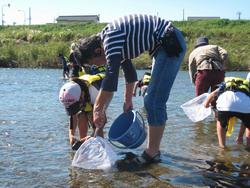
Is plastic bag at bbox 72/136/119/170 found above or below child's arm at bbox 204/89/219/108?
below

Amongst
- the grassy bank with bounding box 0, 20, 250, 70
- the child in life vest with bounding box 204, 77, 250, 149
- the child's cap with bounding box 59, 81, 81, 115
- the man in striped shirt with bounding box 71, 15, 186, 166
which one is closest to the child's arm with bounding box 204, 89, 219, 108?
the child in life vest with bounding box 204, 77, 250, 149

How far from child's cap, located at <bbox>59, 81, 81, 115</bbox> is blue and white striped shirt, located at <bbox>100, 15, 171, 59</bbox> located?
85cm

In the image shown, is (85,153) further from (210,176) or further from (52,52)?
(52,52)

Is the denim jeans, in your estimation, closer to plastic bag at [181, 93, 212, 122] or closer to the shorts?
the shorts

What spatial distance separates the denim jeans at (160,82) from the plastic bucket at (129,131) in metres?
0.24

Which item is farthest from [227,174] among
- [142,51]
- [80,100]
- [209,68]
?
[209,68]

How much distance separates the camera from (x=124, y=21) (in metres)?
4.91

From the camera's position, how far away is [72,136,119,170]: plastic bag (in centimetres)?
514

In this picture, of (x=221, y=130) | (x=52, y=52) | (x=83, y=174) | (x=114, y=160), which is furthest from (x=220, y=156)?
(x=52, y=52)

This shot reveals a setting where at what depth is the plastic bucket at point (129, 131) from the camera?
17.9 ft

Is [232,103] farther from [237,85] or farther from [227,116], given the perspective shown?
[237,85]

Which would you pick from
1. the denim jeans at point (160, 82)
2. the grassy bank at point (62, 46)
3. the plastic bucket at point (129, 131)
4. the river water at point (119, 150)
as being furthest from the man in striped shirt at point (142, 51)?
the grassy bank at point (62, 46)

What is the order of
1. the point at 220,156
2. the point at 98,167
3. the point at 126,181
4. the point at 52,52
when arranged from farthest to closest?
the point at 52,52 → the point at 220,156 → the point at 98,167 → the point at 126,181

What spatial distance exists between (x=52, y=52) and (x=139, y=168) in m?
38.0
